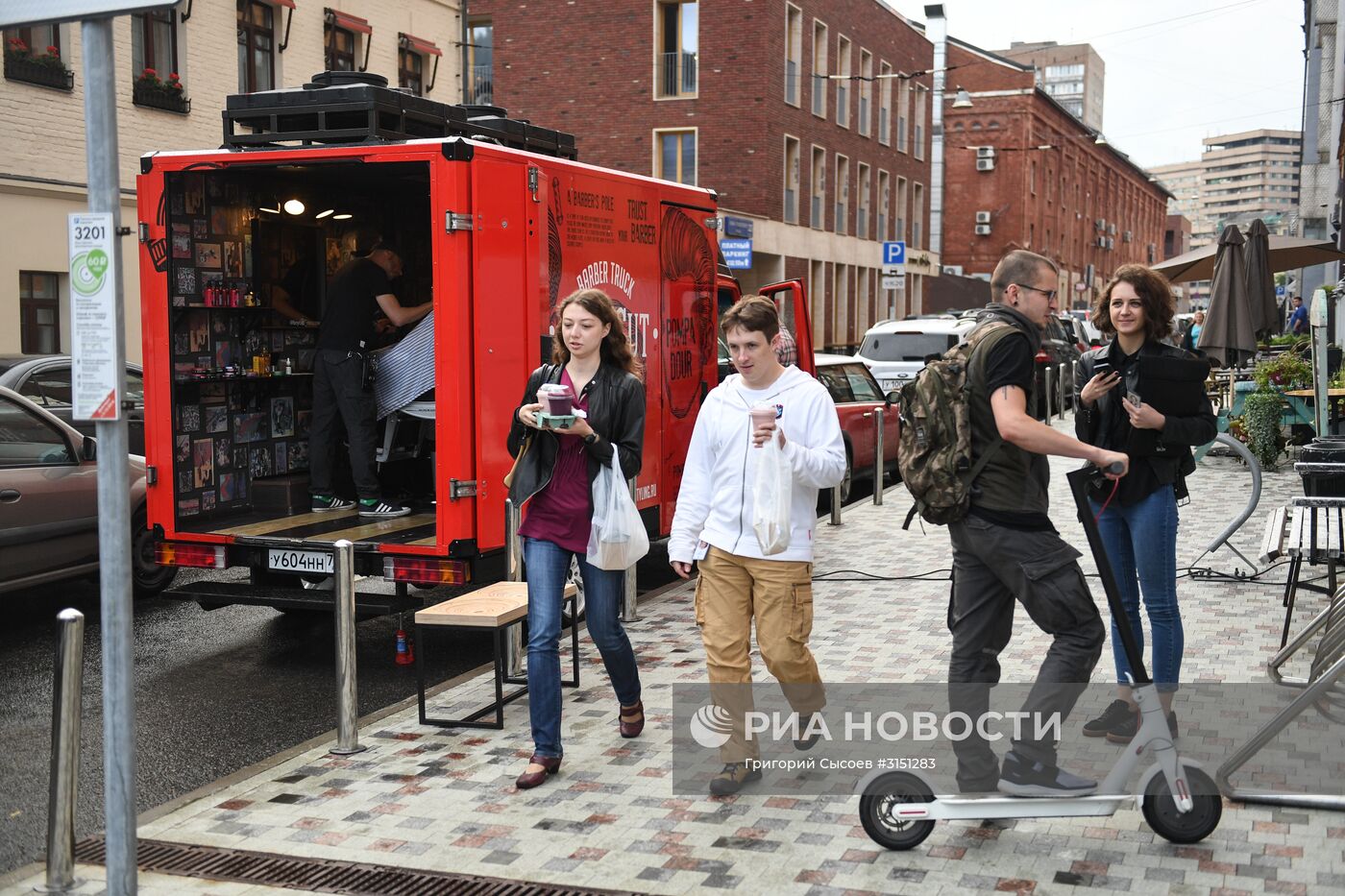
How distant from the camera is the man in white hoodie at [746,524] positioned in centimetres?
517

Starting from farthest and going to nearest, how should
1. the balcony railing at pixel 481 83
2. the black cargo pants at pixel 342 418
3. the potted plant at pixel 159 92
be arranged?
the balcony railing at pixel 481 83 < the potted plant at pixel 159 92 < the black cargo pants at pixel 342 418

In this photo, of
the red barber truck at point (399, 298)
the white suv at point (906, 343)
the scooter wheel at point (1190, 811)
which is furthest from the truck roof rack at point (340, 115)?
the white suv at point (906, 343)

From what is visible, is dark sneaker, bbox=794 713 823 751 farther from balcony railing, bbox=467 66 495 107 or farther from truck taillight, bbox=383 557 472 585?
balcony railing, bbox=467 66 495 107

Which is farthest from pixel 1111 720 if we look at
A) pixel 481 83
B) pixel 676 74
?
pixel 481 83

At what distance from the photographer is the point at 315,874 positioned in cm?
463

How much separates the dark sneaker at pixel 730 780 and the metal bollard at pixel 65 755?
2.23m

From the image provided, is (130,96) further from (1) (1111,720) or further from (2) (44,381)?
(1) (1111,720)

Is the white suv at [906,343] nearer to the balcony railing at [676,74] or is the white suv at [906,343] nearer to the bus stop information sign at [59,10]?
the balcony railing at [676,74]

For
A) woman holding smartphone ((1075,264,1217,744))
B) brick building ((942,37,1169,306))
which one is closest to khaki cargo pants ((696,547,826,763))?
woman holding smartphone ((1075,264,1217,744))

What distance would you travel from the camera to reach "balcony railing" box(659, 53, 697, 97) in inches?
1503

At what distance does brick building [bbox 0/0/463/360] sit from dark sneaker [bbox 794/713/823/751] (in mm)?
13841

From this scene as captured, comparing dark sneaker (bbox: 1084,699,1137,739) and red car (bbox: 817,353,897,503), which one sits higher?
red car (bbox: 817,353,897,503)

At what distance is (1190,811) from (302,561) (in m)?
4.92

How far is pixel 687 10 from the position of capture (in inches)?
1512
